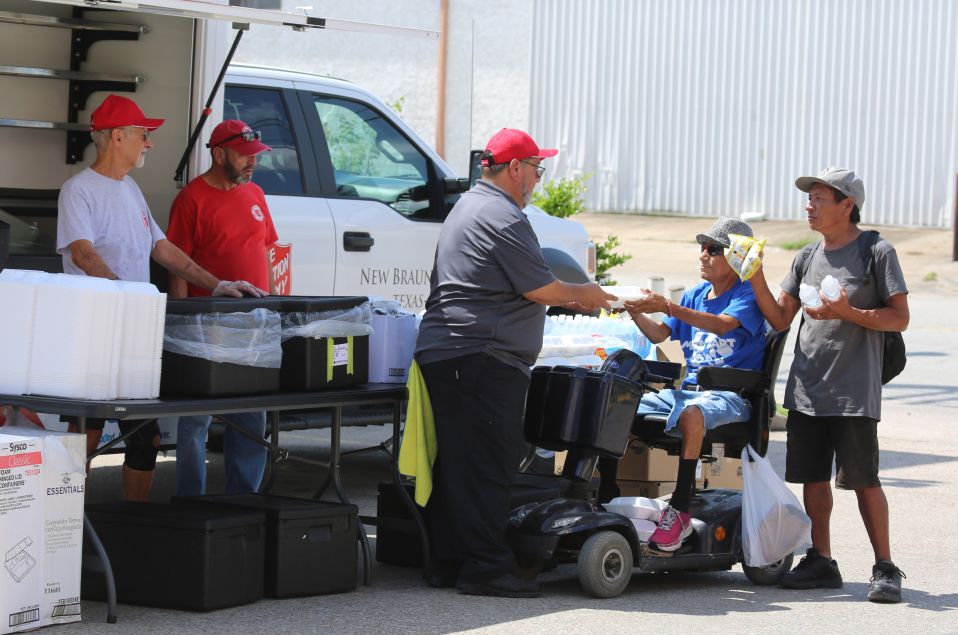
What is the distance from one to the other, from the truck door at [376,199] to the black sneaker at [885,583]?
11.7 feet

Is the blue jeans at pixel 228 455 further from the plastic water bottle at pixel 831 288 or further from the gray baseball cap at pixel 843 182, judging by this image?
the gray baseball cap at pixel 843 182

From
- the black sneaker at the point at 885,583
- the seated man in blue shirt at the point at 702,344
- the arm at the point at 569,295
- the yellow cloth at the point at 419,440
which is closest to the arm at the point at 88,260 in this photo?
the yellow cloth at the point at 419,440

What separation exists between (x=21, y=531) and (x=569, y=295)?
2.32 meters

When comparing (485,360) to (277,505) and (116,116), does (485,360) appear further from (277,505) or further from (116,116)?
(116,116)

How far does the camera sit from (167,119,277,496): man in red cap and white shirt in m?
6.91

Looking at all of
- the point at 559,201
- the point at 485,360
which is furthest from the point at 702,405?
the point at 559,201

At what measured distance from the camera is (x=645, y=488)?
7.52 metres

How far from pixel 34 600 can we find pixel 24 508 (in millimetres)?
338

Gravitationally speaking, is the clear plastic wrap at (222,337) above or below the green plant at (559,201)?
below

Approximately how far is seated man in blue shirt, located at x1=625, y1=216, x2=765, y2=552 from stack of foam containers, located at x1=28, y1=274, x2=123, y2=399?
2258 mm

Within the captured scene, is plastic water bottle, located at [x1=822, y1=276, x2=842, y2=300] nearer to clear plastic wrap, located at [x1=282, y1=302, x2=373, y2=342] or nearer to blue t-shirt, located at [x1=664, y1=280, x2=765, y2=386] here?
blue t-shirt, located at [x1=664, y1=280, x2=765, y2=386]

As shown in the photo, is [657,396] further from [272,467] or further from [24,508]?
[24,508]

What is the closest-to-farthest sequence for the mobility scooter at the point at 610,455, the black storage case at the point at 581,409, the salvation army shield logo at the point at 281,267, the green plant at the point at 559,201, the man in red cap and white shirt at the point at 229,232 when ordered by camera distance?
the mobility scooter at the point at 610,455
the black storage case at the point at 581,409
the man in red cap and white shirt at the point at 229,232
the salvation army shield logo at the point at 281,267
the green plant at the point at 559,201

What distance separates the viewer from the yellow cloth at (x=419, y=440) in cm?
599
